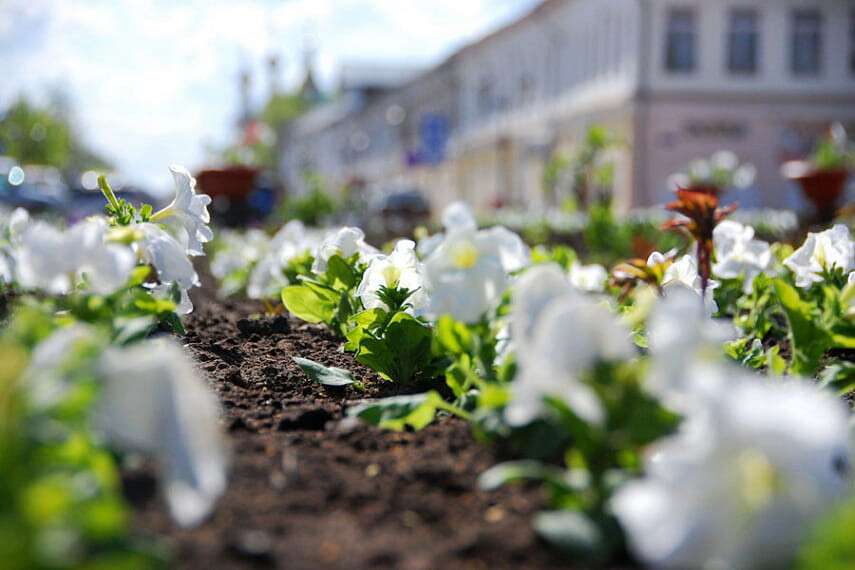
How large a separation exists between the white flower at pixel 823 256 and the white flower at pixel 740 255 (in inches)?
24.2

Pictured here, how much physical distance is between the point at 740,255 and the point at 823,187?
9305 millimetres

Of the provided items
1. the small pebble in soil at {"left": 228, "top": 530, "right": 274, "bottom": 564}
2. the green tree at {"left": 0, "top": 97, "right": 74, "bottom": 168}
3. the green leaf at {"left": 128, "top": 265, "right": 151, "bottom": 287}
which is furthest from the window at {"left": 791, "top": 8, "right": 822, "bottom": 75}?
the green tree at {"left": 0, "top": 97, "right": 74, "bottom": 168}

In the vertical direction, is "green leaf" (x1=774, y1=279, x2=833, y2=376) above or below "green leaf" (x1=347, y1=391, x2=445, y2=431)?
above

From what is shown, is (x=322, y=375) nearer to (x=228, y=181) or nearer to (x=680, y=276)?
(x=680, y=276)

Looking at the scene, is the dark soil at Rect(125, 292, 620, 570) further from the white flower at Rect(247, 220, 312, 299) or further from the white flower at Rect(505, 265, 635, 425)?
the white flower at Rect(247, 220, 312, 299)

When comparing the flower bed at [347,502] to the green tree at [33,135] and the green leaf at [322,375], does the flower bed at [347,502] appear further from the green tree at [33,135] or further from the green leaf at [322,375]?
the green tree at [33,135]

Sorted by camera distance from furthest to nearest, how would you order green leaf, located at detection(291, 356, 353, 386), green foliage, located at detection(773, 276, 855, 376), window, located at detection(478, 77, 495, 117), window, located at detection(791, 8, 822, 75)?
window, located at detection(478, 77, 495, 117) < window, located at detection(791, 8, 822, 75) < green leaf, located at detection(291, 356, 353, 386) < green foliage, located at detection(773, 276, 855, 376)

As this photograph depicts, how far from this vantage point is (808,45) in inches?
1086

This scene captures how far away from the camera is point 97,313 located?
5.85 feet

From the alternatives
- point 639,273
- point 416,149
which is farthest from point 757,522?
point 416,149

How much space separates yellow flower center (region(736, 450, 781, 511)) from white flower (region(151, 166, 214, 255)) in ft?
5.17

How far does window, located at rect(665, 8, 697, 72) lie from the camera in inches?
1065

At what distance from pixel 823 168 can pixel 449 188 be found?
101 feet

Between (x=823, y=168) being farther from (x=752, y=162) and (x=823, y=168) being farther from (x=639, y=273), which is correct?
(x=752, y=162)
